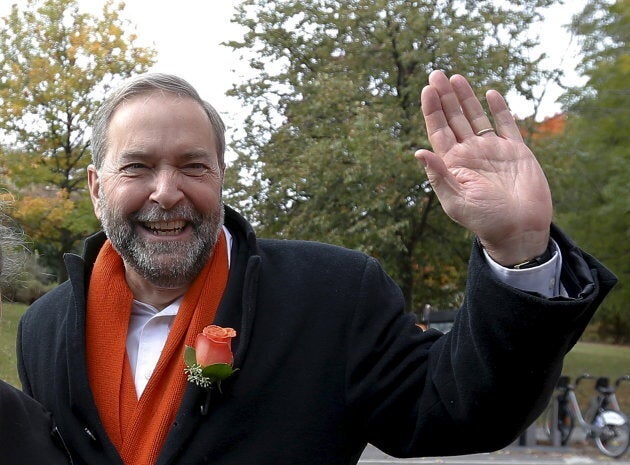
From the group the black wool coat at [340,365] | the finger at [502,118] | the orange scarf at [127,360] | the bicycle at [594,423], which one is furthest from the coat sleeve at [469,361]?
the bicycle at [594,423]

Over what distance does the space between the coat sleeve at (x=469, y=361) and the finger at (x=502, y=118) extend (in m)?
0.27

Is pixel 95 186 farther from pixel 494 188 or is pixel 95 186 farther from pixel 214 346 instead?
pixel 494 188

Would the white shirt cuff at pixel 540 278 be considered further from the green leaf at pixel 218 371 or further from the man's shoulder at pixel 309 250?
the green leaf at pixel 218 371

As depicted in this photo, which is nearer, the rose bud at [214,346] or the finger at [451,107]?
the finger at [451,107]

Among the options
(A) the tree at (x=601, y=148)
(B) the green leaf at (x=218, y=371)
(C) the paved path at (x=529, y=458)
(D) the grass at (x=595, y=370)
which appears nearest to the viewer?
(B) the green leaf at (x=218, y=371)

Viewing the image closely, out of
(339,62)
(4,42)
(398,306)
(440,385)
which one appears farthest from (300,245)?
(4,42)

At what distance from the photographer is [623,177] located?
1455cm

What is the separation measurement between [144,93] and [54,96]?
14.1 m

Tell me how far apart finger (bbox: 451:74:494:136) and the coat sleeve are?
11.9 inches

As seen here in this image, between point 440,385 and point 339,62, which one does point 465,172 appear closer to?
point 440,385

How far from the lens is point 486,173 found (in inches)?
79.9

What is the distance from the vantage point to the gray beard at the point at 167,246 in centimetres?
246

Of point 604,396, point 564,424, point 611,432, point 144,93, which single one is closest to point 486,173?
point 144,93

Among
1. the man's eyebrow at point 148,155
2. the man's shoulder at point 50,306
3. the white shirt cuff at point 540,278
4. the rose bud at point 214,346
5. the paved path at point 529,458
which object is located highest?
the man's eyebrow at point 148,155
